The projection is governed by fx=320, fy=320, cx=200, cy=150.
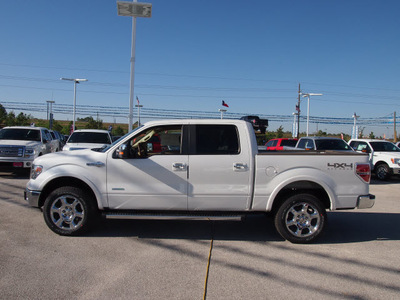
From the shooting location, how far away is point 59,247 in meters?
4.66

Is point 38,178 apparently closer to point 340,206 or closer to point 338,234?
point 340,206

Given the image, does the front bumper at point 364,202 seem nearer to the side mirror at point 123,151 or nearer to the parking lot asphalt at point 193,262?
the parking lot asphalt at point 193,262

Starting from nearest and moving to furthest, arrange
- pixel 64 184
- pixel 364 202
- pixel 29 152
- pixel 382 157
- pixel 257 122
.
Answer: pixel 364 202 → pixel 64 184 → pixel 257 122 → pixel 29 152 → pixel 382 157

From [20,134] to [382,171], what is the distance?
15252 mm

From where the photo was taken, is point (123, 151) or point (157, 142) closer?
point (123, 151)

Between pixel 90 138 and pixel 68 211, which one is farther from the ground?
pixel 90 138

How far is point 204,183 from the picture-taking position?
16.4 ft

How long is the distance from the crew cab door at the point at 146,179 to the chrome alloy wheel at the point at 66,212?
1.78 ft

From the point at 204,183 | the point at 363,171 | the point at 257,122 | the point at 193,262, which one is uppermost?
the point at 257,122

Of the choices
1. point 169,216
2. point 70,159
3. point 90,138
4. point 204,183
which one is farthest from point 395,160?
point 70,159

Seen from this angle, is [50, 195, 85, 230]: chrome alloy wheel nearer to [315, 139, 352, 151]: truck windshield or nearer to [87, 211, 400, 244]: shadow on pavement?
[87, 211, 400, 244]: shadow on pavement

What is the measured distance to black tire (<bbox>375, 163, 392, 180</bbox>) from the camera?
44.7 ft

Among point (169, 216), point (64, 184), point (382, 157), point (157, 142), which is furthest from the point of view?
point (382, 157)

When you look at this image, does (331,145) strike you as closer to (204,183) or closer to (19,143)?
(204,183)
